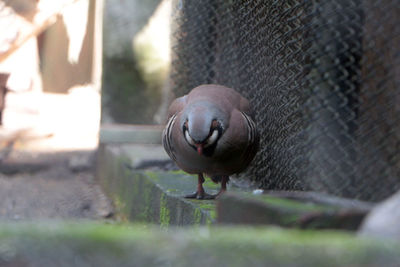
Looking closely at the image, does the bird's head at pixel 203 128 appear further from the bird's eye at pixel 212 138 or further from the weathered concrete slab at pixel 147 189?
the weathered concrete slab at pixel 147 189

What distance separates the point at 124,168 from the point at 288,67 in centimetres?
248

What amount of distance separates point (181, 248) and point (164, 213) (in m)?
2.64

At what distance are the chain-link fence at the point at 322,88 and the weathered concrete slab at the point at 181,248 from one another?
3.48 ft

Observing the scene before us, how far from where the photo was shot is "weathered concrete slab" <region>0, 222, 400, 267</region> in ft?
4.69

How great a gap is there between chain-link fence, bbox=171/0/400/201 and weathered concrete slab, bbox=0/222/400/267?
3.48 ft

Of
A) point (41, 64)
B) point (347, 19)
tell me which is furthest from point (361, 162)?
point (41, 64)

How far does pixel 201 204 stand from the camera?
349 centimetres

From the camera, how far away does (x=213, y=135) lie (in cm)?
365

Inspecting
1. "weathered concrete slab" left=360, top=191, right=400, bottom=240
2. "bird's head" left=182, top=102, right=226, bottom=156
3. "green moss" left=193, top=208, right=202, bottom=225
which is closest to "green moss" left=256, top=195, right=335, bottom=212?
"weathered concrete slab" left=360, top=191, right=400, bottom=240

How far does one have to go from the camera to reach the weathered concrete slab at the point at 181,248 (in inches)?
56.3

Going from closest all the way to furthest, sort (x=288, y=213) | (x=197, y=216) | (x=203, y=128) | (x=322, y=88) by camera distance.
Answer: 1. (x=288, y=213)
2. (x=322, y=88)
3. (x=197, y=216)
4. (x=203, y=128)

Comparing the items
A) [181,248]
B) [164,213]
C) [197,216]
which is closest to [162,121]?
[164,213]

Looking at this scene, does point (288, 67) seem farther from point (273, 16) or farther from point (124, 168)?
point (124, 168)

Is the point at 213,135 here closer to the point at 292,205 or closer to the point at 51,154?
the point at 292,205
